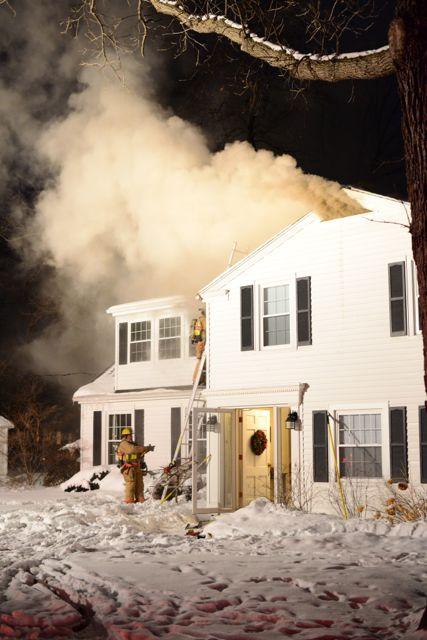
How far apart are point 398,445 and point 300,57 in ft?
33.8

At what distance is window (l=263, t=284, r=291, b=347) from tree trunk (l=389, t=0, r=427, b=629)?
1203 cm

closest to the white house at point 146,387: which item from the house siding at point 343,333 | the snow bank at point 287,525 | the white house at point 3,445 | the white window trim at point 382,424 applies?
the white house at point 3,445

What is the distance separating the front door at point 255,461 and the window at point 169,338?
5667mm

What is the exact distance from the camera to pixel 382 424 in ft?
55.1

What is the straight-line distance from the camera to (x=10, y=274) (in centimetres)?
4141

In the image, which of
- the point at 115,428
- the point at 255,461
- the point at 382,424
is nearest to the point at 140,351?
the point at 115,428

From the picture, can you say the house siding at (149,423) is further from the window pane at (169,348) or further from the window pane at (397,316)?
the window pane at (397,316)

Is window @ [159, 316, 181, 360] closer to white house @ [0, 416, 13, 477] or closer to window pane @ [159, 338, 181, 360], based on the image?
window pane @ [159, 338, 181, 360]

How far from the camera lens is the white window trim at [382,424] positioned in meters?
16.6

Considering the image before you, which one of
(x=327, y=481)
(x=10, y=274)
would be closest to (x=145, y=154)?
(x=327, y=481)

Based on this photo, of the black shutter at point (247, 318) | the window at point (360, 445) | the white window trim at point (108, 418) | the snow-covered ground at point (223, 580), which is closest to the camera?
the snow-covered ground at point (223, 580)

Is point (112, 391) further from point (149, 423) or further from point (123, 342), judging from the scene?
point (149, 423)

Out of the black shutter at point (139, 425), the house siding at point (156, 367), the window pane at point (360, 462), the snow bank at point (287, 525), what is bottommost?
the snow bank at point (287, 525)

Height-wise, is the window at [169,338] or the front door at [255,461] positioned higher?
the window at [169,338]
